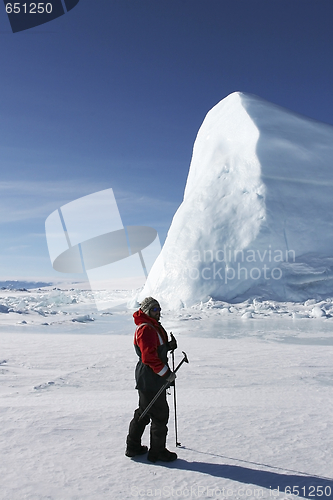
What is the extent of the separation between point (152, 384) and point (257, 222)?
11456mm

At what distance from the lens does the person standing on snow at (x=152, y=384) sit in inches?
91.1

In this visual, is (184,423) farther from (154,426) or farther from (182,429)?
(154,426)

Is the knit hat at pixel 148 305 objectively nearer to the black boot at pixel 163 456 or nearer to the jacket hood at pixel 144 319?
the jacket hood at pixel 144 319

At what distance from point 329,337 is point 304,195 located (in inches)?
309

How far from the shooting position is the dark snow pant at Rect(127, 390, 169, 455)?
2.31 metres

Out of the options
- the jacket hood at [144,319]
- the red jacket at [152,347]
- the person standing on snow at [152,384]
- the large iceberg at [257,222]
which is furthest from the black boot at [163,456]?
the large iceberg at [257,222]

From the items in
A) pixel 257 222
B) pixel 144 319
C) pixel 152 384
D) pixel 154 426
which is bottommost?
pixel 154 426

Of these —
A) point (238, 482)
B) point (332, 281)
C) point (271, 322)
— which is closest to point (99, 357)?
point (238, 482)

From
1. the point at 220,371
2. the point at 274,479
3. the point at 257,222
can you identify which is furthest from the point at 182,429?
the point at 257,222

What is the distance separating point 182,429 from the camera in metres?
2.74

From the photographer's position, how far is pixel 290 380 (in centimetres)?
407

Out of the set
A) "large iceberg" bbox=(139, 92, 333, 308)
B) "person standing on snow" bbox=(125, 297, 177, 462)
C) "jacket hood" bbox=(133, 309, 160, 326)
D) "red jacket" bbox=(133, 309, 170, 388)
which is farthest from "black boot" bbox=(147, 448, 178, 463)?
"large iceberg" bbox=(139, 92, 333, 308)

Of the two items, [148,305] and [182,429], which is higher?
[148,305]

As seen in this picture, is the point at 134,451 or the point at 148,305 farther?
the point at 148,305
